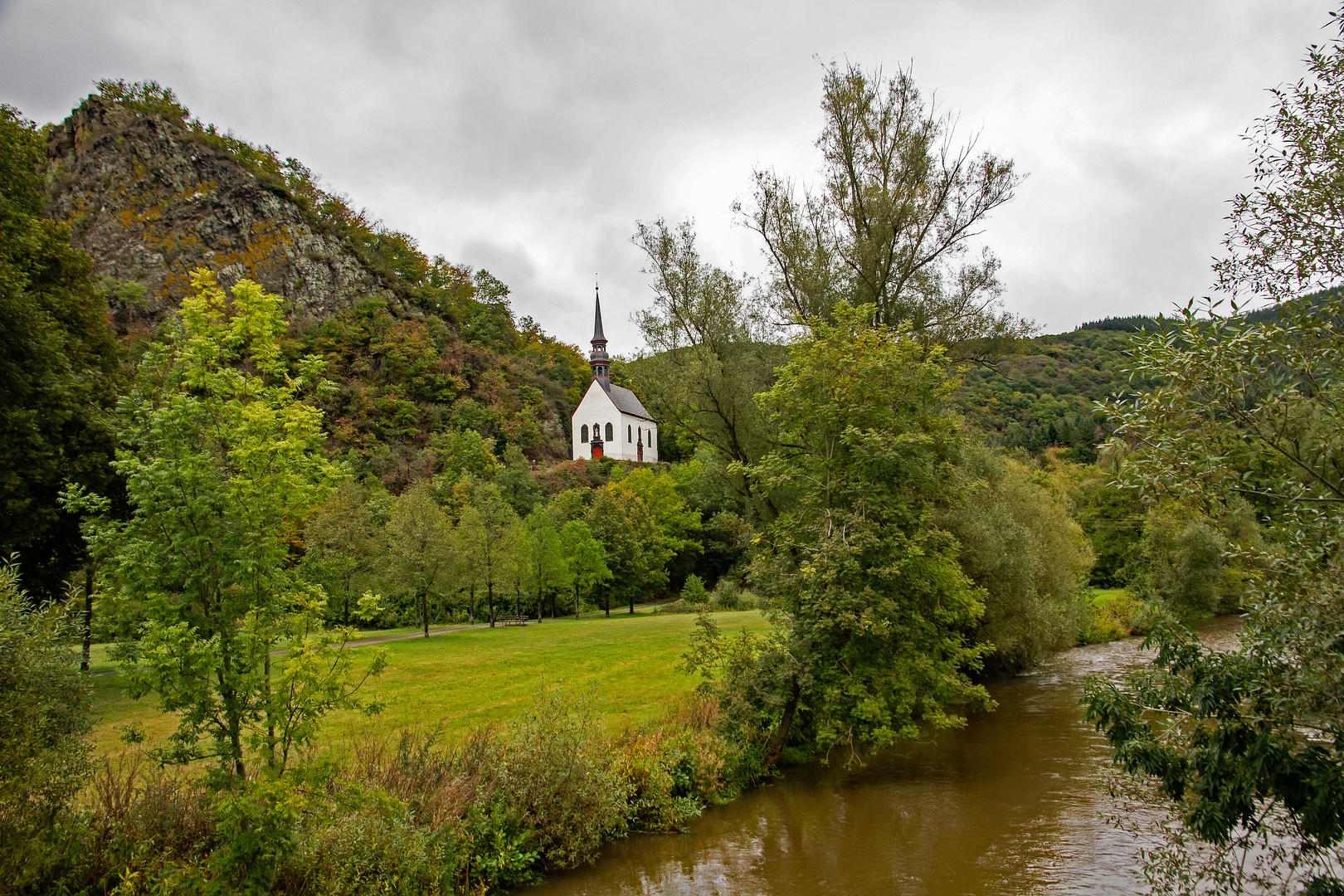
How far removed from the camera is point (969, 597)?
45.2ft

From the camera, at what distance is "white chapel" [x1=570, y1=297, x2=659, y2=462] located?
7838 cm

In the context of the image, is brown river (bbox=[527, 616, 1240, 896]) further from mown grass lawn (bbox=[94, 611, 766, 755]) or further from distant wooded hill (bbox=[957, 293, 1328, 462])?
distant wooded hill (bbox=[957, 293, 1328, 462])

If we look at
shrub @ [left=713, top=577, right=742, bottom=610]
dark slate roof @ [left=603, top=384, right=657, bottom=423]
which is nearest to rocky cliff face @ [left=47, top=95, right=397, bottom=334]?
dark slate roof @ [left=603, top=384, right=657, bottom=423]

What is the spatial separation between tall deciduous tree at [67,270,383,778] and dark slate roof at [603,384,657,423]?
70.8m

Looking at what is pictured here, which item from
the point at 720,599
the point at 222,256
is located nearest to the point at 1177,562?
the point at 720,599

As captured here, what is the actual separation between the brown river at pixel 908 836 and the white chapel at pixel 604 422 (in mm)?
62580

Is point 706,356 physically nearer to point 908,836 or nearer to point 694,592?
point 908,836

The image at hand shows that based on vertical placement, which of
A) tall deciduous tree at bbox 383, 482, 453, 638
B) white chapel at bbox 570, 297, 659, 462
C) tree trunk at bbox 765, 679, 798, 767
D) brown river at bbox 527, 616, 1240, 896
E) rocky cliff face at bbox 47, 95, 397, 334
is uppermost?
rocky cliff face at bbox 47, 95, 397, 334

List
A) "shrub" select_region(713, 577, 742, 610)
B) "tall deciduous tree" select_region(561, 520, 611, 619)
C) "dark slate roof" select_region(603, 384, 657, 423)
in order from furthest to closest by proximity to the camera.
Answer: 1. "dark slate roof" select_region(603, 384, 657, 423)
2. "shrub" select_region(713, 577, 742, 610)
3. "tall deciduous tree" select_region(561, 520, 611, 619)

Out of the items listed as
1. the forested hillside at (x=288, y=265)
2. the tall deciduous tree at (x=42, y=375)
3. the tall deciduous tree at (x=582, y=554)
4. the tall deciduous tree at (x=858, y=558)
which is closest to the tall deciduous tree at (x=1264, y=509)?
the tall deciduous tree at (x=858, y=558)

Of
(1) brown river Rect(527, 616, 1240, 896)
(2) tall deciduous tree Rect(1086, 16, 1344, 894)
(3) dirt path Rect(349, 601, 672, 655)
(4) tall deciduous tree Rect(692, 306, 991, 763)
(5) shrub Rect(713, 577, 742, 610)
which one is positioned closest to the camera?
(2) tall deciduous tree Rect(1086, 16, 1344, 894)

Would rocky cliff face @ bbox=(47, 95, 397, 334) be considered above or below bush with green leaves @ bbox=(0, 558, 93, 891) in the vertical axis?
above

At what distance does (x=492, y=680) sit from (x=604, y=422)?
201ft

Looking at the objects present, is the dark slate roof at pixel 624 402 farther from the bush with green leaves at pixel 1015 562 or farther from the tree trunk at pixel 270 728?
the tree trunk at pixel 270 728
